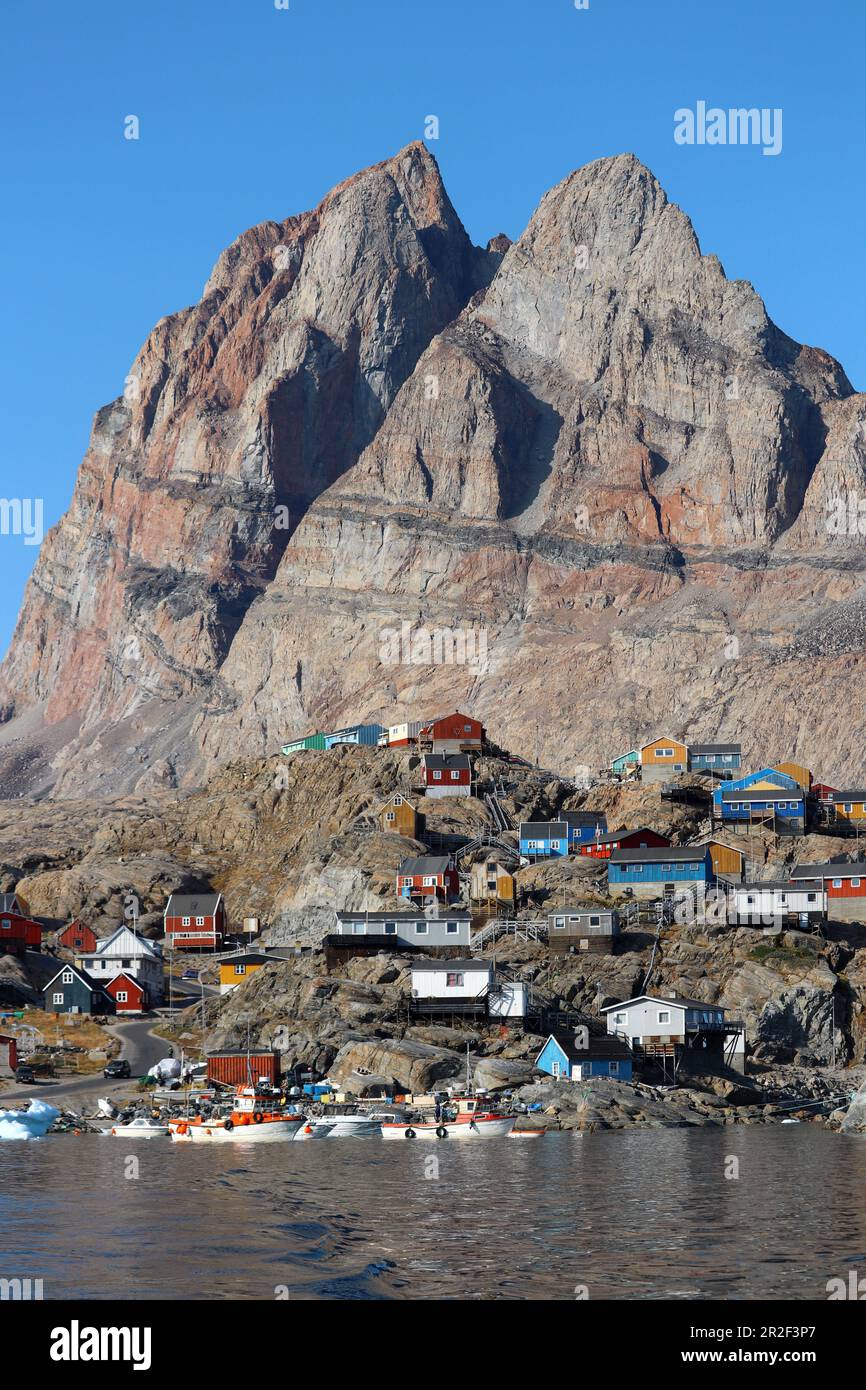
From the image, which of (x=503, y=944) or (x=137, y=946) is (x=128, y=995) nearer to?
(x=137, y=946)

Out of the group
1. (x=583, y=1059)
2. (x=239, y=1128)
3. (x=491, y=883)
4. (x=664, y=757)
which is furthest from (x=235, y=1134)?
(x=664, y=757)

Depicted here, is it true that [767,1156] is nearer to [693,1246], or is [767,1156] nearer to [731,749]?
[693,1246]

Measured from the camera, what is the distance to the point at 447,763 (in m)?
143

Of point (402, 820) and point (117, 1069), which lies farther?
point (402, 820)

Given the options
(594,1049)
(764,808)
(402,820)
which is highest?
(764,808)

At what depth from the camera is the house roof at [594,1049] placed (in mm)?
88875

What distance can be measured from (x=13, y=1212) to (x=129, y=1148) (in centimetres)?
2077

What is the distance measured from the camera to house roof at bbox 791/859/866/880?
114m

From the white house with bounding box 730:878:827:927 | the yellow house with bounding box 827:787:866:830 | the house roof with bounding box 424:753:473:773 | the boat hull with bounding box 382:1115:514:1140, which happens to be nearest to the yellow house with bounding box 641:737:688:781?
the yellow house with bounding box 827:787:866:830

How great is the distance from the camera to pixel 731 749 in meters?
156

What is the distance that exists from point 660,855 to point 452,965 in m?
24.9

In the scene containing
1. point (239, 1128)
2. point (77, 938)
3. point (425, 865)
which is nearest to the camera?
point (239, 1128)

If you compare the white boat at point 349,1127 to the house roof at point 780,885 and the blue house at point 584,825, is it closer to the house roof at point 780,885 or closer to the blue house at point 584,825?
the house roof at point 780,885

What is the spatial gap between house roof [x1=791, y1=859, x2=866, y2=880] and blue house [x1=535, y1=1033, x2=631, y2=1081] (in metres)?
28.7
